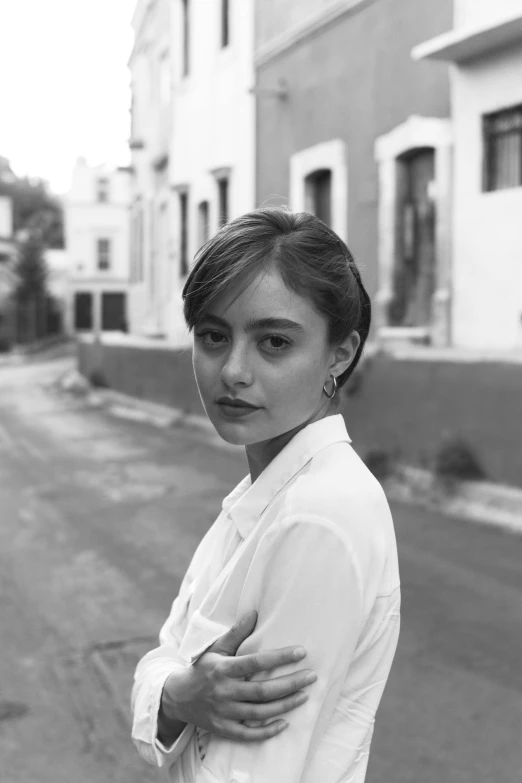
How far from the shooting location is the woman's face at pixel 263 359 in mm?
1482

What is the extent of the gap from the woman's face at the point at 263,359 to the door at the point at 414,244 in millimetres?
11003

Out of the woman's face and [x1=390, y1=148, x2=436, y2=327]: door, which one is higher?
[x1=390, y1=148, x2=436, y2=327]: door

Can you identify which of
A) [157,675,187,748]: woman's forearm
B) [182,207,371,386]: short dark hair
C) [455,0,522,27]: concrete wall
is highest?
[455,0,522,27]: concrete wall

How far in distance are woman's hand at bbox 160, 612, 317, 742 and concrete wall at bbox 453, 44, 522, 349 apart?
946cm

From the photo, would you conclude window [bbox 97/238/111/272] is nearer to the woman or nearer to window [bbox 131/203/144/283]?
window [bbox 131/203/144/283]

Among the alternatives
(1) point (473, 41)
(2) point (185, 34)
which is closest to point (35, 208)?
(2) point (185, 34)

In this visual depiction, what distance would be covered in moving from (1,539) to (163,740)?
22.0 feet

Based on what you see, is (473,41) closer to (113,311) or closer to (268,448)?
(268,448)

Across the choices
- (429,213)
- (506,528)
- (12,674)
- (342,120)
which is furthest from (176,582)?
(342,120)

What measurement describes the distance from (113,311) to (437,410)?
3979cm

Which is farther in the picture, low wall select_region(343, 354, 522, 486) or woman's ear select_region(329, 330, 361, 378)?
low wall select_region(343, 354, 522, 486)

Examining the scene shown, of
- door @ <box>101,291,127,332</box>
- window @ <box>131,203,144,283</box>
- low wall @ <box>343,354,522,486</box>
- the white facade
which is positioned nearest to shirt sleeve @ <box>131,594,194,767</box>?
low wall @ <box>343,354,522,486</box>

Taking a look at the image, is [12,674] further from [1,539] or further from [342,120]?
[342,120]

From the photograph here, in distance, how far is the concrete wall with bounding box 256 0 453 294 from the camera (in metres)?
11.9
